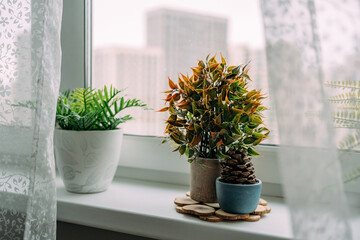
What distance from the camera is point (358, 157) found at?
562 millimetres

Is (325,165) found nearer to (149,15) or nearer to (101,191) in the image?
(101,191)

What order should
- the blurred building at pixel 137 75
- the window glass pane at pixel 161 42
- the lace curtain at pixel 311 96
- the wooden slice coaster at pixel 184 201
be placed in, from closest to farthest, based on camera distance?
the lace curtain at pixel 311 96 → the wooden slice coaster at pixel 184 201 → the window glass pane at pixel 161 42 → the blurred building at pixel 137 75

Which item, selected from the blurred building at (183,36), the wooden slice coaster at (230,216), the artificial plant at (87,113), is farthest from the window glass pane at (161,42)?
the wooden slice coaster at (230,216)

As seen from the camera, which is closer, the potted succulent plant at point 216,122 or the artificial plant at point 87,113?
the potted succulent plant at point 216,122

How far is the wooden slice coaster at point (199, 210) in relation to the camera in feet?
2.52

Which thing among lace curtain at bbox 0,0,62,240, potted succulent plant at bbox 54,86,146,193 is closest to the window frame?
potted succulent plant at bbox 54,86,146,193

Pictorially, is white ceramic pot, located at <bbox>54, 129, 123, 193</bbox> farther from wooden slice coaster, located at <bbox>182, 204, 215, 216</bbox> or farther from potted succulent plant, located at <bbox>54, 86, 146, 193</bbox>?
wooden slice coaster, located at <bbox>182, 204, 215, 216</bbox>

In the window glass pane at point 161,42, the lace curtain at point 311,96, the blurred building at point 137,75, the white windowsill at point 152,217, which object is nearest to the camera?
the lace curtain at point 311,96

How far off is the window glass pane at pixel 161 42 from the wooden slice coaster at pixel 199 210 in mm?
282

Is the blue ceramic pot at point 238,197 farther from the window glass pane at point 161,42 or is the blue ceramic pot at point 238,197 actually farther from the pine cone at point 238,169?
the window glass pane at point 161,42

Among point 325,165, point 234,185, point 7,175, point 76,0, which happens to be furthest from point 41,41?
point 325,165

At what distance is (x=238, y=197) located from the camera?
29.4 inches

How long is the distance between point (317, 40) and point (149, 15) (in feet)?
2.19

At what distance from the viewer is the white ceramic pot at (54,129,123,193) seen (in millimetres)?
910
